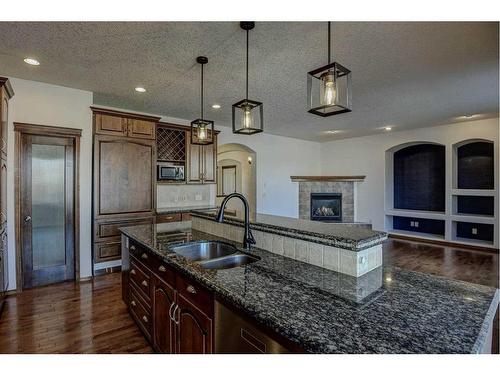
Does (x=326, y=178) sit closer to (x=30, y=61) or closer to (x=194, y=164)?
(x=194, y=164)

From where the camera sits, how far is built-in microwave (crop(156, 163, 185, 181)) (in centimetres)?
478

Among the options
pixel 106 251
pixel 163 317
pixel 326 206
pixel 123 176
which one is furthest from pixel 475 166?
pixel 106 251

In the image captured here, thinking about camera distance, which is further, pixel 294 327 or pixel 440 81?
pixel 440 81

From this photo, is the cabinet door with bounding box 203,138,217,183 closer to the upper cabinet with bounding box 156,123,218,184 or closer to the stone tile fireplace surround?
the upper cabinet with bounding box 156,123,218,184

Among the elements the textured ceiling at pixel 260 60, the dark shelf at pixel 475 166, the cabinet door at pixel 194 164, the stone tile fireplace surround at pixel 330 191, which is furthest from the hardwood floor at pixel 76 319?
the stone tile fireplace surround at pixel 330 191

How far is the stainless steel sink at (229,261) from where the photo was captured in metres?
1.90

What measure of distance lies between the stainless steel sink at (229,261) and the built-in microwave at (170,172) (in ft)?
10.5

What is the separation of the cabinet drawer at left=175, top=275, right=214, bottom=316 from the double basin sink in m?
0.25

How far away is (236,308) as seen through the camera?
1224mm
